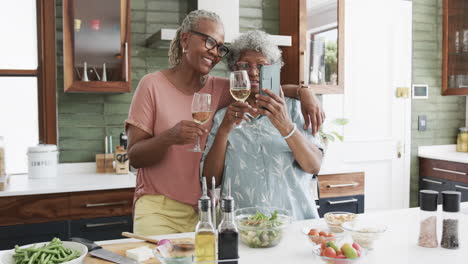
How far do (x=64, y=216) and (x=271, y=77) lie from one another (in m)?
1.62

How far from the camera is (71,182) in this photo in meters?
2.90

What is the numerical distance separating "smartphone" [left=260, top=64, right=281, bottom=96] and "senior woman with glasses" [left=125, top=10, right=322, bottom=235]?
0.74 feet

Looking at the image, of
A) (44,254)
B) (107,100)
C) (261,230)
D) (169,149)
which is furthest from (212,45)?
(107,100)

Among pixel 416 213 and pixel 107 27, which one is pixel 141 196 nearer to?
pixel 416 213

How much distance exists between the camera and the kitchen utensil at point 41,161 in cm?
301

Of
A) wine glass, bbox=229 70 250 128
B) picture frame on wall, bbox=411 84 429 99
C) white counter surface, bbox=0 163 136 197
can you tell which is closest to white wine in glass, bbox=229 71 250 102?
wine glass, bbox=229 70 250 128

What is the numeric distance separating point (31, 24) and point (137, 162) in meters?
1.96

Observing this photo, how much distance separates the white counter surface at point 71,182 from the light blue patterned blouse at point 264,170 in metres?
1.09

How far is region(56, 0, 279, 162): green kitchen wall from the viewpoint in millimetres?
3270

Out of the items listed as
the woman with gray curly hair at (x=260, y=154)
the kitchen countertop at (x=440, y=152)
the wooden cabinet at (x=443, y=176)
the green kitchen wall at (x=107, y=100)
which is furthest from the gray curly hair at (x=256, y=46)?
the kitchen countertop at (x=440, y=152)

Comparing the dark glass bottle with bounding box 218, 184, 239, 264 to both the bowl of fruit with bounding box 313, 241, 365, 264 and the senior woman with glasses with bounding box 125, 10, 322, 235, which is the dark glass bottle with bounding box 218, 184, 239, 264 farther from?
the senior woman with glasses with bounding box 125, 10, 322, 235

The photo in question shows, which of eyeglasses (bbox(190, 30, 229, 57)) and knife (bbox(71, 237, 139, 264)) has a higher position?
eyeglasses (bbox(190, 30, 229, 57))

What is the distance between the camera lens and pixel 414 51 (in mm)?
4598

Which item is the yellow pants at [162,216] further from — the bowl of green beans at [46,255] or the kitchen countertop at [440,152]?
the kitchen countertop at [440,152]
